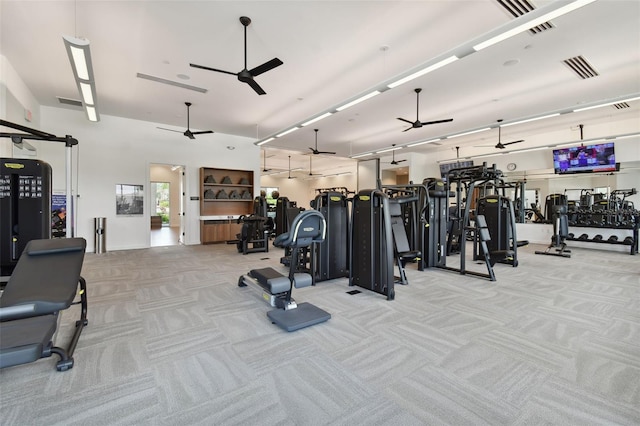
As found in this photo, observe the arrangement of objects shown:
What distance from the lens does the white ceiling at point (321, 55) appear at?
11.3 ft

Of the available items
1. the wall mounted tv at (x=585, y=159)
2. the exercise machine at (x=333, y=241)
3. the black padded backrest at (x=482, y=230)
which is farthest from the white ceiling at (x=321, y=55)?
the black padded backrest at (x=482, y=230)

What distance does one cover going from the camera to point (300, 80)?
536 cm

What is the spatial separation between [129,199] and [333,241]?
20.9 feet

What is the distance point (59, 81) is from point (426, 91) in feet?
23.5

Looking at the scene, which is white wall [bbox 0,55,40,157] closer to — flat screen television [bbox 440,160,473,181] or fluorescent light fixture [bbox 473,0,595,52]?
fluorescent light fixture [bbox 473,0,595,52]

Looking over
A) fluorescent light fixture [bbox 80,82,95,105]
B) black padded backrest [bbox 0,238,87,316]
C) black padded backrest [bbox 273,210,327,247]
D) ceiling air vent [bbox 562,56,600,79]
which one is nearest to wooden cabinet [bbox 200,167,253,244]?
fluorescent light fixture [bbox 80,82,95,105]

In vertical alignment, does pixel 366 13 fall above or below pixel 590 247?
above

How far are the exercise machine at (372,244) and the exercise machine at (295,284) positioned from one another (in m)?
1.03

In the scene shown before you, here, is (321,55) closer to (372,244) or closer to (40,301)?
(372,244)

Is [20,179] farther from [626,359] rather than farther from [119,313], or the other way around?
[626,359]

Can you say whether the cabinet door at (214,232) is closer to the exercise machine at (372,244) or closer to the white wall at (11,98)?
the white wall at (11,98)

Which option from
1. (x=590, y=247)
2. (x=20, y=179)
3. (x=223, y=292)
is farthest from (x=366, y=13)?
(x=590, y=247)

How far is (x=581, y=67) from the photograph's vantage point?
4832 millimetres

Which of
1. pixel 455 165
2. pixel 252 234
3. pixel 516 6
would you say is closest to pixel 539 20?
pixel 516 6
